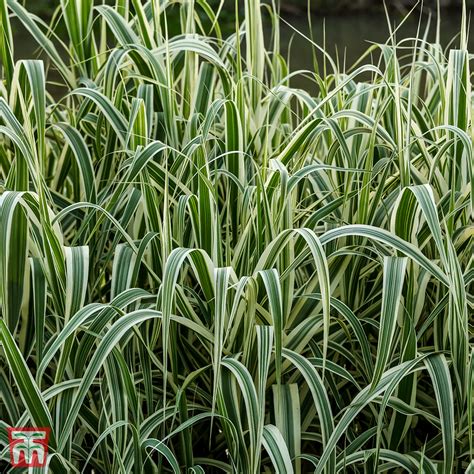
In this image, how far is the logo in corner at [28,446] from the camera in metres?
1.02

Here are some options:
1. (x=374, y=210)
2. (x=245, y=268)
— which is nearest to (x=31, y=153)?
(x=245, y=268)

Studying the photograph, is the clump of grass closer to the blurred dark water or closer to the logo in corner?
the logo in corner

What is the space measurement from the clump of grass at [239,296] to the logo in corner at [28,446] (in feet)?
0.04

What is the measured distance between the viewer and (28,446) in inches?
41.2

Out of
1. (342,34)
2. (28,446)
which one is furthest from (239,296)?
(342,34)

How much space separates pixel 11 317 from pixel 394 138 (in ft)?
2.10

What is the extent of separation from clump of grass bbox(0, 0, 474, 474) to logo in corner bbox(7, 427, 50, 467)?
0.01 m

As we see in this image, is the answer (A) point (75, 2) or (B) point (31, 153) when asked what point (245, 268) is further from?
(A) point (75, 2)

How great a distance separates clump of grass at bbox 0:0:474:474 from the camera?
1.04m

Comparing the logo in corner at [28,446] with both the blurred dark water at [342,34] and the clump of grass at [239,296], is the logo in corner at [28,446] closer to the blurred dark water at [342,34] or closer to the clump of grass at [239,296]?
the clump of grass at [239,296]

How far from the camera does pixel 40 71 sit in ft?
4.17

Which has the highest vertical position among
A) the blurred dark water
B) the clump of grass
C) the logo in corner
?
the clump of grass

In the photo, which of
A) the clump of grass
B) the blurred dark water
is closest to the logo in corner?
the clump of grass

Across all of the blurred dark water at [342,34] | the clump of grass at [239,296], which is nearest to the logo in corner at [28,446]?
the clump of grass at [239,296]
